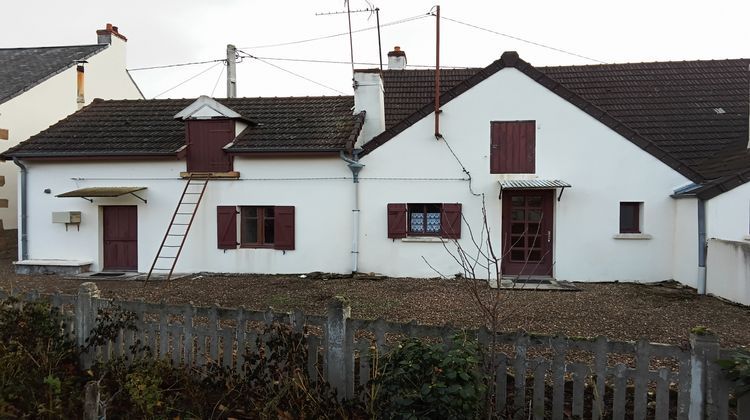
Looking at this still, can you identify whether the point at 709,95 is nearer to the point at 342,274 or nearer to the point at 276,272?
the point at 342,274

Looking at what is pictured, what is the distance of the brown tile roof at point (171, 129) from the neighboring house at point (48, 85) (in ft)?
8.39

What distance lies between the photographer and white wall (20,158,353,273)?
11156 millimetres

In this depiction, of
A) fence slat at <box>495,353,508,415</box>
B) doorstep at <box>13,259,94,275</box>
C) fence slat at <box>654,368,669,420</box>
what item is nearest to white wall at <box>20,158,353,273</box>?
doorstep at <box>13,259,94,275</box>

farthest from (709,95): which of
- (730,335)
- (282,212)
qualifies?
(282,212)

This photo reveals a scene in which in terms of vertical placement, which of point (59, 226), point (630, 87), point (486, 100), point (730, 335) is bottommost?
point (730, 335)

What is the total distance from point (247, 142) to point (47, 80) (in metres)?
9.39

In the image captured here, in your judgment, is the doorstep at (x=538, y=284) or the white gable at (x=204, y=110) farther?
the white gable at (x=204, y=110)

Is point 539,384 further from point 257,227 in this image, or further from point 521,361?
point 257,227

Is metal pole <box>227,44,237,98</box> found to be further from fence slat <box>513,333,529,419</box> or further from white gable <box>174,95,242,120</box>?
fence slat <box>513,333,529,419</box>

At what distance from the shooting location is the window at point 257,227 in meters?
11.6

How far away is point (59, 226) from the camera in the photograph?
11.9 metres

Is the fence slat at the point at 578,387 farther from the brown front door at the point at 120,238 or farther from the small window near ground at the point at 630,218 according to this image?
the brown front door at the point at 120,238

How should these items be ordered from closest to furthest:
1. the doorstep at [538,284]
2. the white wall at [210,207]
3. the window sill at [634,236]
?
the doorstep at [538,284] < the window sill at [634,236] < the white wall at [210,207]

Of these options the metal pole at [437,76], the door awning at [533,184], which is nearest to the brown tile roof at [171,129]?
the metal pole at [437,76]
